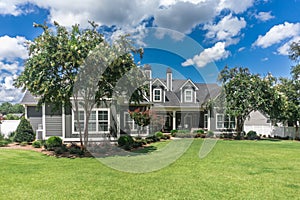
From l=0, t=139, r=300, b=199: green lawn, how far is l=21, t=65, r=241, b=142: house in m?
4.96

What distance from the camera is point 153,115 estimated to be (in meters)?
17.2

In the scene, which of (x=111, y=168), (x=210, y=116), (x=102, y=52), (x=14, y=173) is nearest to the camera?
(x=14, y=173)

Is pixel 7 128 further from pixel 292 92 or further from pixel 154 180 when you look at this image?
pixel 292 92

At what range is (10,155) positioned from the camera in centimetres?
1008

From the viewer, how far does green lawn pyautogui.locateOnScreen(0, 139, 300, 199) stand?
5301 millimetres

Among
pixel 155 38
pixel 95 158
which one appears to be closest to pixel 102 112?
pixel 95 158

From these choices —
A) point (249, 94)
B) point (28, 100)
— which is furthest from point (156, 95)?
point (28, 100)

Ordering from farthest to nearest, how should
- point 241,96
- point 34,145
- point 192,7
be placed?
point 241,96
point 34,145
point 192,7

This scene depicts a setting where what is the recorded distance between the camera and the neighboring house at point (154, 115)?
50.8 feet

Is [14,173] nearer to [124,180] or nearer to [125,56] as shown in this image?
[124,180]

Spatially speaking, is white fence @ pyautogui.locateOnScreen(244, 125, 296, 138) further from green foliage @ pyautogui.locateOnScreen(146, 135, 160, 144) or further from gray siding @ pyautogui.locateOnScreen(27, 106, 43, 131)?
gray siding @ pyautogui.locateOnScreen(27, 106, 43, 131)

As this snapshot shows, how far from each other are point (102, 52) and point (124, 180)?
5.56 metres

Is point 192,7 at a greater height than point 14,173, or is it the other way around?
point 192,7

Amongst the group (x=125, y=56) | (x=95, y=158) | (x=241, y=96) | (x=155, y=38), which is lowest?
(x=95, y=158)
